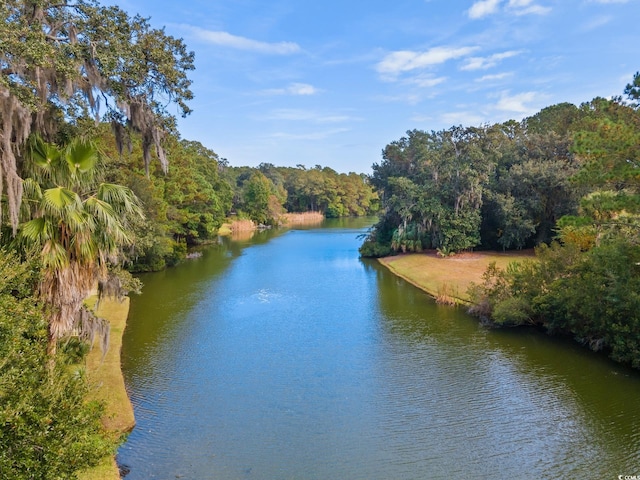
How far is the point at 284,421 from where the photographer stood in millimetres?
12344

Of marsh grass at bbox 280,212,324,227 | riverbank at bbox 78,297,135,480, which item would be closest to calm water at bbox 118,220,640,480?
riverbank at bbox 78,297,135,480

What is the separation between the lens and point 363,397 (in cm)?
1379

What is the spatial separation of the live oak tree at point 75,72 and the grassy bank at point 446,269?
1842 centimetres

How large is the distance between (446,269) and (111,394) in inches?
966

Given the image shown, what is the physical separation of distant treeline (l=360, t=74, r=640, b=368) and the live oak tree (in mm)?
11497

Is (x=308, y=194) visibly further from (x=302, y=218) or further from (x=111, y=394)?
(x=111, y=394)

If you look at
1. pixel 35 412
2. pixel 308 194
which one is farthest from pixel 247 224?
pixel 35 412

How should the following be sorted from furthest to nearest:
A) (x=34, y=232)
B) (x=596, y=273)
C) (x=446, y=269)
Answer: (x=446, y=269)
(x=596, y=273)
(x=34, y=232)

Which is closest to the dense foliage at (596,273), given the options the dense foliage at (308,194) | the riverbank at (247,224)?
the riverbank at (247,224)

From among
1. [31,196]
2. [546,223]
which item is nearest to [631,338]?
[31,196]

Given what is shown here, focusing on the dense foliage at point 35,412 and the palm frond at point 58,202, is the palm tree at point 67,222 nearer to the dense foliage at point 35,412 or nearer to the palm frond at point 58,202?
the palm frond at point 58,202

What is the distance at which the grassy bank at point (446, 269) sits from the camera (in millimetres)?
26469

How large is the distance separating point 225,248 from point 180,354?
33.6m

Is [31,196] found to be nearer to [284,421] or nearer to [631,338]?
[284,421]
